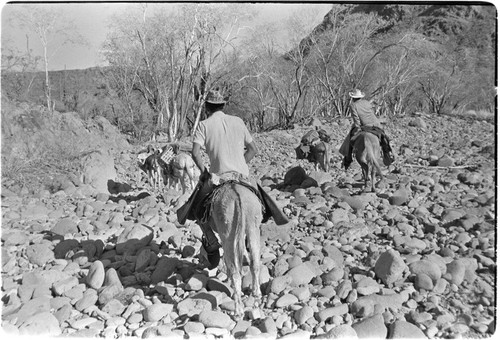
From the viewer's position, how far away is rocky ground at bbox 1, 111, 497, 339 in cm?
359

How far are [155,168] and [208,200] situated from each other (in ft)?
25.6

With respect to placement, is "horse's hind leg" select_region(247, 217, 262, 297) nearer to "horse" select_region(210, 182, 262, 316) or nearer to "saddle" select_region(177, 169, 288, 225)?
"horse" select_region(210, 182, 262, 316)

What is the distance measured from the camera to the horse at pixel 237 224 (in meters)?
3.67

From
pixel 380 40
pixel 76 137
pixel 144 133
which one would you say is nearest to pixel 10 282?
pixel 76 137

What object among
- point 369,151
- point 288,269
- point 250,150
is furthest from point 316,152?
point 250,150

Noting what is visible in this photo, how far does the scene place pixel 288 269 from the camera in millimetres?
4621

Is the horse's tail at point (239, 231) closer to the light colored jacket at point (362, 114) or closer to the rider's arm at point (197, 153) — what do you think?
the rider's arm at point (197, 153)

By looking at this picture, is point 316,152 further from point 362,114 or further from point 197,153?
point 197,153

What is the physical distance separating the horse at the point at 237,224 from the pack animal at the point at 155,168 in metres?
7.23

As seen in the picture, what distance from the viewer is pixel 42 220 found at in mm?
7199

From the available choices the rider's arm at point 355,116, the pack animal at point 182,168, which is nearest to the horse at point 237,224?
the rider's arm at point 355,116

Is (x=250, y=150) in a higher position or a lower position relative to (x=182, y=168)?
higher

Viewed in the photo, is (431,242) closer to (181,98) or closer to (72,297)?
(72,297)

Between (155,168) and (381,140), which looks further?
(155,168)
